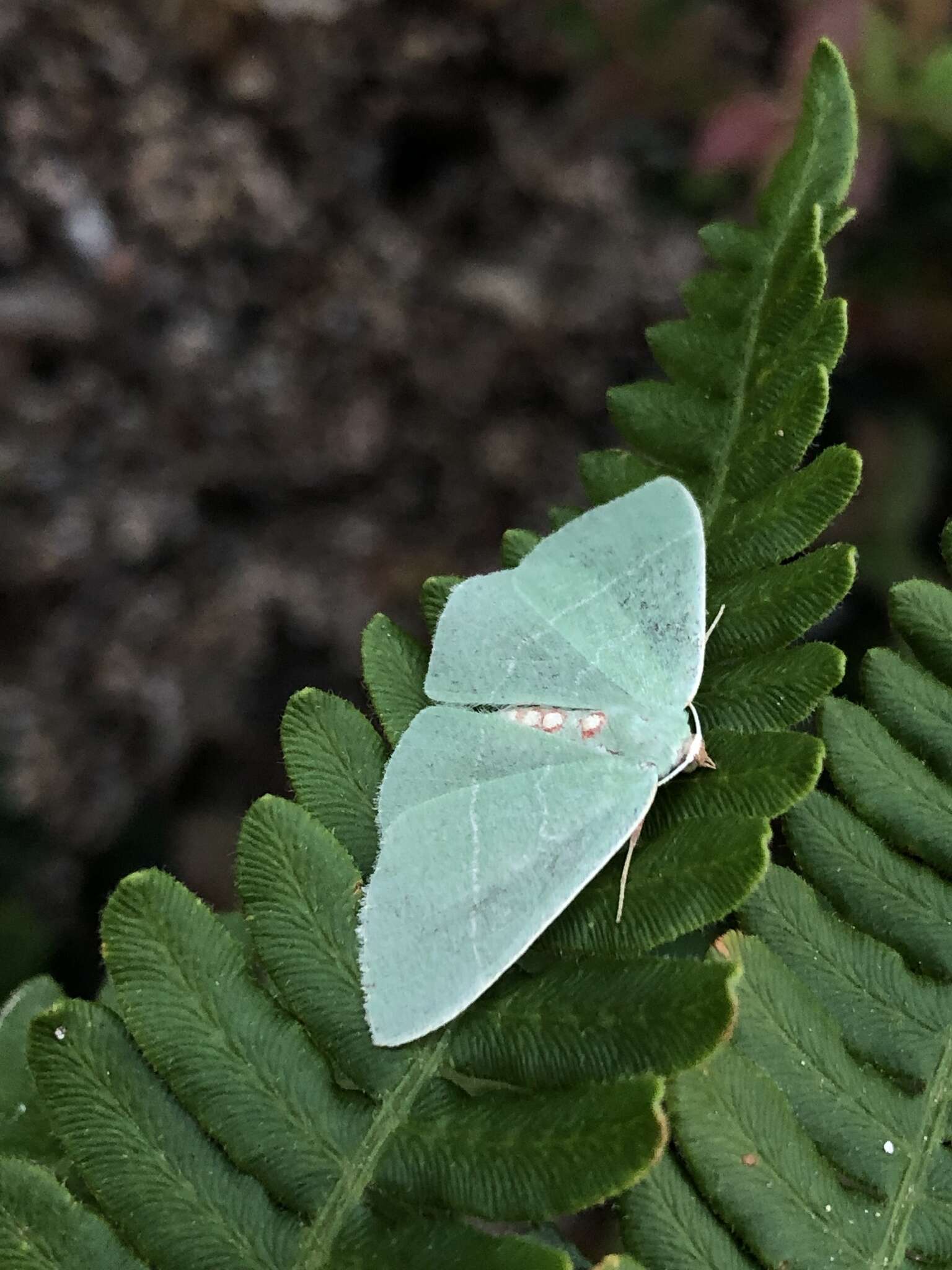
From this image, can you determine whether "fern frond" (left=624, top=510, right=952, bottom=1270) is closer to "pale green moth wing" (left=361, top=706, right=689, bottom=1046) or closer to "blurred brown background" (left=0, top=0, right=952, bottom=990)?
"pale green moth wing" (left=361, top=706, right=689, bottom=1046)

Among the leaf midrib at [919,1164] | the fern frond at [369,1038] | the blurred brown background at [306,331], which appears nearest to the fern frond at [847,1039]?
the leaf midrib at [919,1164]

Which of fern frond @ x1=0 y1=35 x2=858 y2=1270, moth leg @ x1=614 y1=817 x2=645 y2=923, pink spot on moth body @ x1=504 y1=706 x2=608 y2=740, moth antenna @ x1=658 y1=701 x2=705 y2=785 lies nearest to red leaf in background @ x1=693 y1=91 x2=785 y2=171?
fern frond @ x1=0 y1=35 x2=858 y2=1270

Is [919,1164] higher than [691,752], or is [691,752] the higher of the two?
[691,752]

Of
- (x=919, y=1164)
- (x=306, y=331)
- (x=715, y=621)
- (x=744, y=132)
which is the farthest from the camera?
(x=306, y=331)

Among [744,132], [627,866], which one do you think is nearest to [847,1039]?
[627,866]

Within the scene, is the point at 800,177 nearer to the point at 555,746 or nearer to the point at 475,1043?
the point at 555,746

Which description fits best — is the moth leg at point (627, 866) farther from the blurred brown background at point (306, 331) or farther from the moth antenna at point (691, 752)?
the blurred brown background at point (306, 331)

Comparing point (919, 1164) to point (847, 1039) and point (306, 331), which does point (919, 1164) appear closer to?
point (847, 1039)
